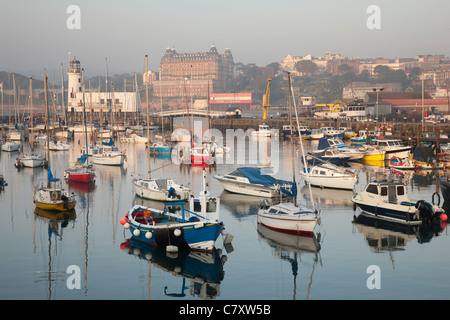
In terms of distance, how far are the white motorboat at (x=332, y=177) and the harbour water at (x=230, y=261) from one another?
12.9 ft

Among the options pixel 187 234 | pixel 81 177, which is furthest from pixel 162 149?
pixel 187 234

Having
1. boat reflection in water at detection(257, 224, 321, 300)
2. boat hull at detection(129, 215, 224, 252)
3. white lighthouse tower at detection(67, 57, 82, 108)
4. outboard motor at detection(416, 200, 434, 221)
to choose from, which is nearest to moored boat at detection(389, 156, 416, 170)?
outboard motor at detection(416, 200, 434, 221)

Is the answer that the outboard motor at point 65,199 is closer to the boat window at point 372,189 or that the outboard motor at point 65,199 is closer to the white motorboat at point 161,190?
the white motorboat at point 161,190

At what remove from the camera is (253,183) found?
33938 millimetres

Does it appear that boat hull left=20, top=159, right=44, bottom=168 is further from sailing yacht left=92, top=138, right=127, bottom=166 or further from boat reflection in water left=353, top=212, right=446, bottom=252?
boat reflection in water left=353, top=212, right=446, bottom=252

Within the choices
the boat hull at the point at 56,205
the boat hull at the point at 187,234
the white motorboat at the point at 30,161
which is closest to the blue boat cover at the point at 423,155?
the boat hull at the point at 56,205

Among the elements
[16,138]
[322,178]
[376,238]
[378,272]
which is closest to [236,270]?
[378,272]

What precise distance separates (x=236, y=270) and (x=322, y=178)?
17.0 m

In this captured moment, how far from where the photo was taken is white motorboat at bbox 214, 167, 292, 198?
33.2 meters

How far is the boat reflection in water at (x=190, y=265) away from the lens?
19.4m

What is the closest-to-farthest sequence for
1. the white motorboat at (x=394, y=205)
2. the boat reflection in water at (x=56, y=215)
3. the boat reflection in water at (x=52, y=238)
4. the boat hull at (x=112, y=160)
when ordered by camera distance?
the boat reflection in water at (x=52, y=238), the white motorboat at (x=394, y=205), the boat reflection in water at (x=56, y=215), the boat hull at (x=112, y=160)

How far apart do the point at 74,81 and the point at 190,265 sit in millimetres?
112002
